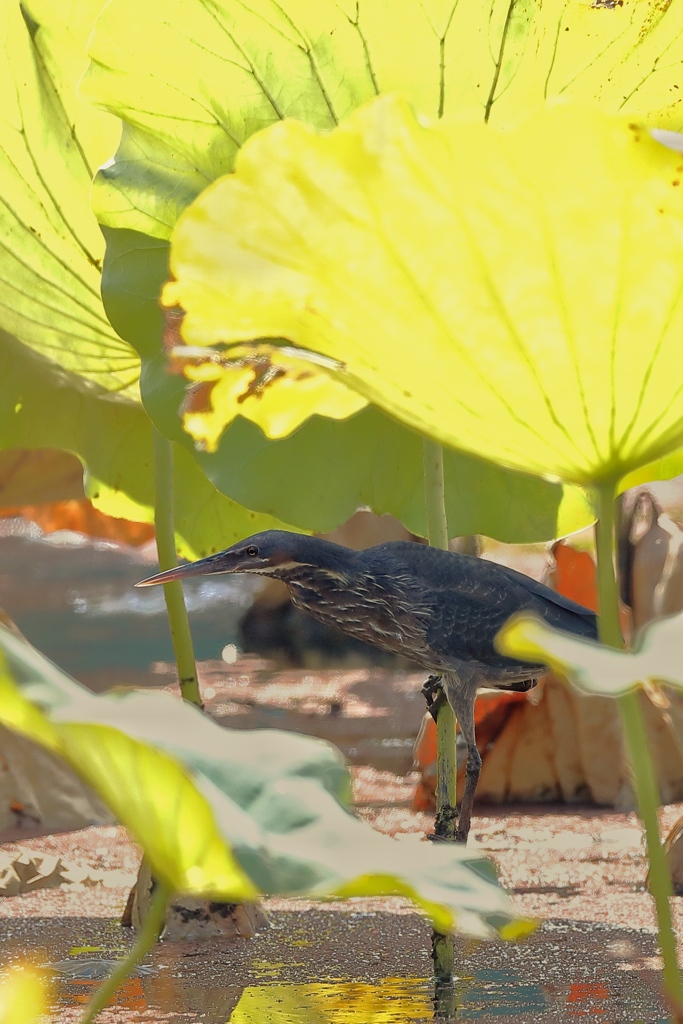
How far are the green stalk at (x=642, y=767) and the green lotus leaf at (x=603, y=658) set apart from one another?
0.04 m

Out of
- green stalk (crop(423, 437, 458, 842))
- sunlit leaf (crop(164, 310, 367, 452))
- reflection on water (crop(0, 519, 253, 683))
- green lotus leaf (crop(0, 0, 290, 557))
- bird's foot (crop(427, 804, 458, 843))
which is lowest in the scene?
reflection on water (crop(0, 519, 253, 683))

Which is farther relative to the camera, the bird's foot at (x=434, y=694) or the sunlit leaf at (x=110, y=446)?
the sunlit leaf at (x=110, y=446)

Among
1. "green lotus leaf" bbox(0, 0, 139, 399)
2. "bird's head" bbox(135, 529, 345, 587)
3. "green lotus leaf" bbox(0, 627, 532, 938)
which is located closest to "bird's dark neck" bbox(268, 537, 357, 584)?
"bird's head" bbox(135, 529, 345, 587)

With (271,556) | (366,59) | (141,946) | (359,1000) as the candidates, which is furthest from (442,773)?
(141,946)

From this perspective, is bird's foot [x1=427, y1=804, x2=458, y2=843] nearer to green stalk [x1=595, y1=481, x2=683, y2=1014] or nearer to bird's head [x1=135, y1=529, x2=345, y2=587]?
bird's head [x1=135, y1=529, x2=345, y2=587]

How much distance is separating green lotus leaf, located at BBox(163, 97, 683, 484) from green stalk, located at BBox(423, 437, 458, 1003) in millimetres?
472

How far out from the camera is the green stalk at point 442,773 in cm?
87

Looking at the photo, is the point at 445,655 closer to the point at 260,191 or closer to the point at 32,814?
the point at 260,191

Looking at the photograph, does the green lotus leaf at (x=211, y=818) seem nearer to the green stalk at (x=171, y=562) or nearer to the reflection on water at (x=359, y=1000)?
the reflection on water at (x=359, y=1000)

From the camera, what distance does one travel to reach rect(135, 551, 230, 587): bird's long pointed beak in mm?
685

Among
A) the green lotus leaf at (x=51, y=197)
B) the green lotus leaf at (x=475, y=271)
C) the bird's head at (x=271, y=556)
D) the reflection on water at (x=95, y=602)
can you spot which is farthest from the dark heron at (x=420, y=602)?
the reflection on water at (x=95, y=602)

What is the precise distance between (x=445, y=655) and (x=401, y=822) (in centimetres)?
117

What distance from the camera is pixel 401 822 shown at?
1873 mm

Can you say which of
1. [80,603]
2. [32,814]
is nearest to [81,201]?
[32,814]
